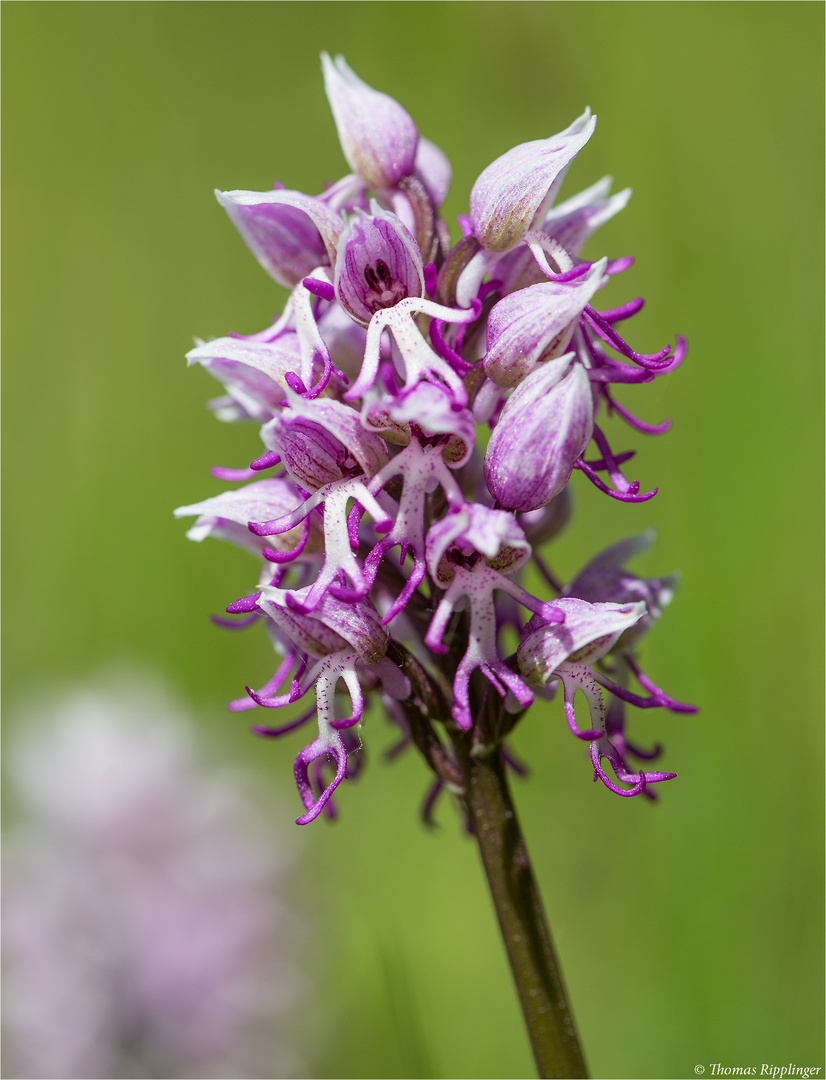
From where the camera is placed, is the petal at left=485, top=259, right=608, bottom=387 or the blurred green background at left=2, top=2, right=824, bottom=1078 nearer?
the petal at left=485, top=259, right=608, bottom=387

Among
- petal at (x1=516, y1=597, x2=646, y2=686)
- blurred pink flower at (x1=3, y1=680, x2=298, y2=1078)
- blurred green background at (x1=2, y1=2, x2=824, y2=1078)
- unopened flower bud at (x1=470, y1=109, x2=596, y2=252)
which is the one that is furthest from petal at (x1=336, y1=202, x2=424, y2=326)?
blurred pink flower at (x1=3, y1=680, x2=298, y2=1078)

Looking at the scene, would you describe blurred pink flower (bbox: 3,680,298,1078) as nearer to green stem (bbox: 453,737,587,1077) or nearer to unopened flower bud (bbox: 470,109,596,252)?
green stem (bbox: 453,737,587,1077)

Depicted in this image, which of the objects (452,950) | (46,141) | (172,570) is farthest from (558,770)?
(46,141)

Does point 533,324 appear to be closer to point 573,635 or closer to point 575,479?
point 573,635

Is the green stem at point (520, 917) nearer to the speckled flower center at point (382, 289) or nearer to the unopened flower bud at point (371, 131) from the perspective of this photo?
the speckled flower center at point (382, 289)

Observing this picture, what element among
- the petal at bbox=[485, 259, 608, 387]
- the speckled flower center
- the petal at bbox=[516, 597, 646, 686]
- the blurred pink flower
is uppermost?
the speckled flower center
